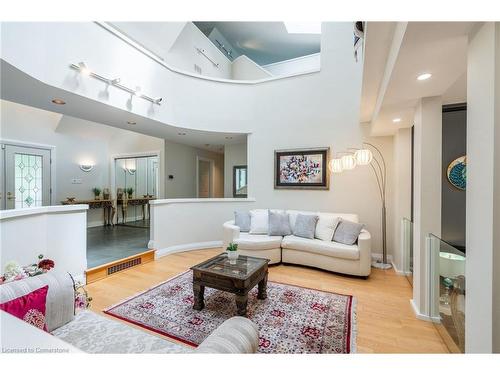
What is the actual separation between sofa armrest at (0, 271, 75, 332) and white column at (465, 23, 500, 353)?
7.66ft

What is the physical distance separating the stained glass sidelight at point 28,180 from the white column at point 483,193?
707 centimetres

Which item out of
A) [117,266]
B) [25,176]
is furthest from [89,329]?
[25,176]

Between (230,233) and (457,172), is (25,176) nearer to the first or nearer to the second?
(230,233)

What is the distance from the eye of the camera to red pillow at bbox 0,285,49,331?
122cm

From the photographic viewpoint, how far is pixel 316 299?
8.28ft

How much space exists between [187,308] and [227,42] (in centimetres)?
680

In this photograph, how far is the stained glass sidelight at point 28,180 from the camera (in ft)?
15.7

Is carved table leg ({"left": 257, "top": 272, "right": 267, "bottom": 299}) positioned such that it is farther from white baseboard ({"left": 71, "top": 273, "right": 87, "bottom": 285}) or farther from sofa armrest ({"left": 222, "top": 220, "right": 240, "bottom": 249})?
white baseboard ({"left": 71, "top": 273, "right": 87, "bottom": 285})

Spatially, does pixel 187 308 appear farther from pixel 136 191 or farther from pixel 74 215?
pixel 136 191

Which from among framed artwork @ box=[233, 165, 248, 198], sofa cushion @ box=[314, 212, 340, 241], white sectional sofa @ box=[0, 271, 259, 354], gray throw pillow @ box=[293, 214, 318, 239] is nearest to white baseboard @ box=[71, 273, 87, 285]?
white sectional sofa @ box=[0, 271, 259, 354]

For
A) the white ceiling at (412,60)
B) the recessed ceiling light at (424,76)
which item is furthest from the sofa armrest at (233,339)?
the recessed ceiling light at (424,76)

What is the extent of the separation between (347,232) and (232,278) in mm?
2028

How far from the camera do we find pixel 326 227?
11.8 feet
